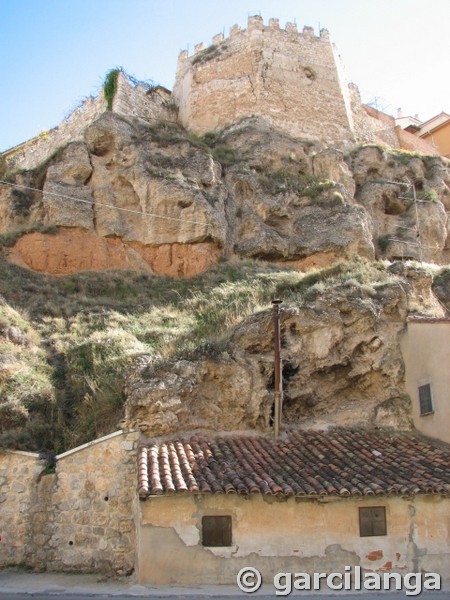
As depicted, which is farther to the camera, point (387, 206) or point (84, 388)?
point (387, 206)

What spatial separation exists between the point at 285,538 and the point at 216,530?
1304 mm

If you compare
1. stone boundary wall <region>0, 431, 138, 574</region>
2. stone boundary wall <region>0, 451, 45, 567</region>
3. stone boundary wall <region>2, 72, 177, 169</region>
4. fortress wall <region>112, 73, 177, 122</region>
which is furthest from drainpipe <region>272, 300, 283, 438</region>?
fortress wall <region>112, 73, 177, 122</region>

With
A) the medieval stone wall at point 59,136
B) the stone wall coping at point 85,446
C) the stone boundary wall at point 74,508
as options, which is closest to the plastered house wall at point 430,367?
the stone boundary wall at point 74,508

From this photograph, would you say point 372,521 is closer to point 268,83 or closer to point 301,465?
point 301,465

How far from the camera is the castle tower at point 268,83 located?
30.1 m

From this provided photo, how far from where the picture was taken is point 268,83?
30.6 meters

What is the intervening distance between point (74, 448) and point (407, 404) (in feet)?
25.5

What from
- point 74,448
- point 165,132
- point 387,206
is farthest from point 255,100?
point 74,448

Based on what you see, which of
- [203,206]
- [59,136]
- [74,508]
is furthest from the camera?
[59,136]

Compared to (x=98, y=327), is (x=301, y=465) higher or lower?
lower

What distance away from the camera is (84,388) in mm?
14922

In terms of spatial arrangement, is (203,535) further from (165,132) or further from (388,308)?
(165,132)

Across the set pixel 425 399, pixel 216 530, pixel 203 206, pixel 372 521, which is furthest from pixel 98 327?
pixel 372 521

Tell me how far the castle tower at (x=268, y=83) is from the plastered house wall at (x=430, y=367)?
56.1 ft
